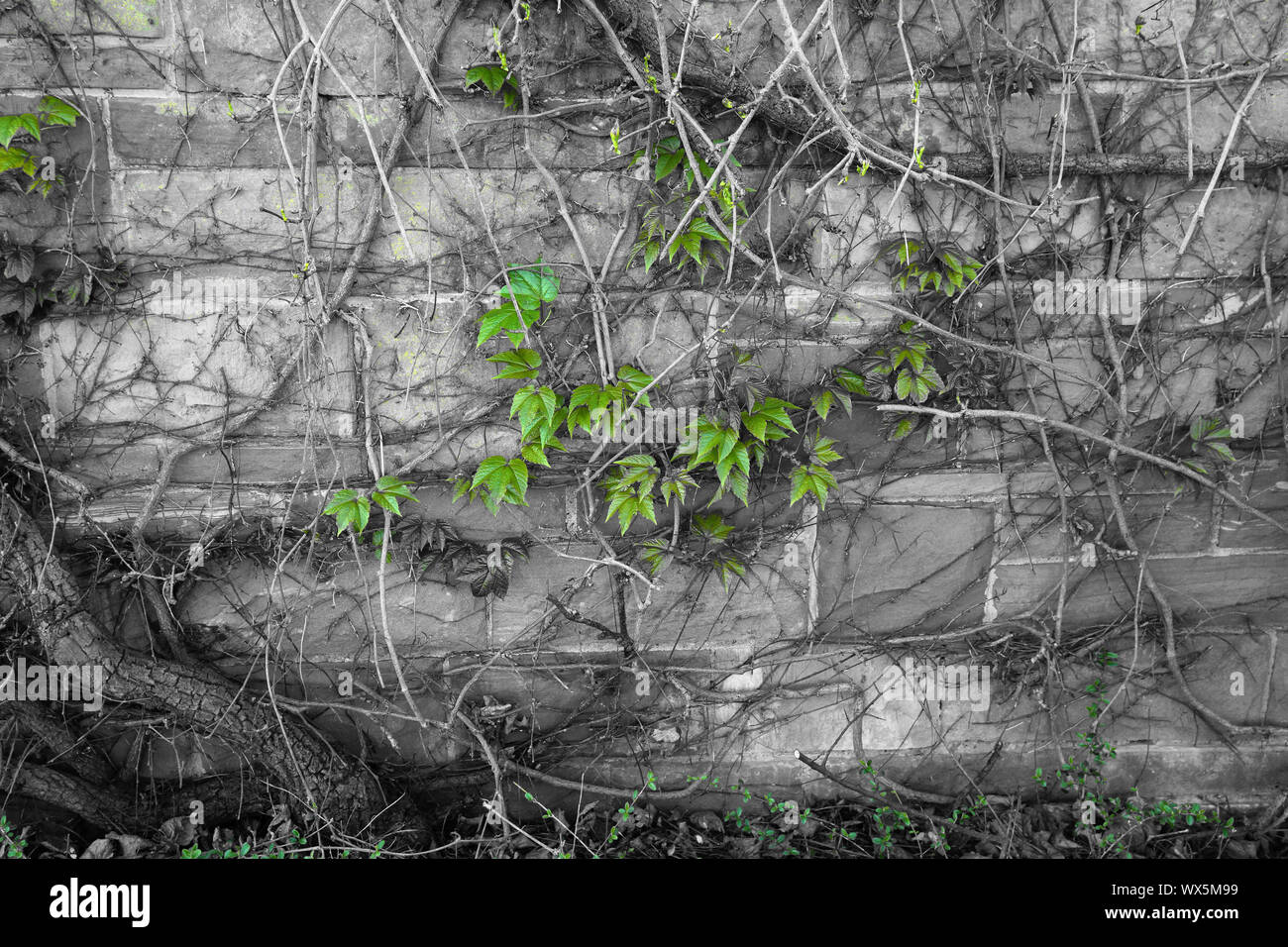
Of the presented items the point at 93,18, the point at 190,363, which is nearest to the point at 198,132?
the point at 93,18

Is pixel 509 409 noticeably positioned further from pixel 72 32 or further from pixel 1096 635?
pixel 1096 635

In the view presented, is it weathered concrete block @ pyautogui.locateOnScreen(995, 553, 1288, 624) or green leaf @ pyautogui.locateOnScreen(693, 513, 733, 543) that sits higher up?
green leaf @ pyautogui.locateOnScreen(693, 513, 733, 543)

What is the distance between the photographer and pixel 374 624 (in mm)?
2486

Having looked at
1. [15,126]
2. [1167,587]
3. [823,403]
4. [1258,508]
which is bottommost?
[1167,587]

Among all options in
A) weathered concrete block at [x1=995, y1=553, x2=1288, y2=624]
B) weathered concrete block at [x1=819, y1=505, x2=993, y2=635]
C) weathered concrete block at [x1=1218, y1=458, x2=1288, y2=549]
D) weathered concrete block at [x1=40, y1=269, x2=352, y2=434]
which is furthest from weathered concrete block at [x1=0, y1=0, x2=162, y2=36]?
weathered concrete block at [x1=1218, y1=458, x2=1288, y2=549]

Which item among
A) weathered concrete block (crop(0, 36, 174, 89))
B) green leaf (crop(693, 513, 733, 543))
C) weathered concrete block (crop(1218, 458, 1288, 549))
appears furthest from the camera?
weathered concrete block (crop(1218, 458, 1288, 549))

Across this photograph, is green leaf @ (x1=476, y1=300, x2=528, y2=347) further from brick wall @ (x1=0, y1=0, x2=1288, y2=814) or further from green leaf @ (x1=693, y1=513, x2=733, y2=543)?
green leaf @ (x1=693, y1=513, x2=733, y2=543)

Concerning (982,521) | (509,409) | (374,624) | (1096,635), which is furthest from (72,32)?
(1096,635)

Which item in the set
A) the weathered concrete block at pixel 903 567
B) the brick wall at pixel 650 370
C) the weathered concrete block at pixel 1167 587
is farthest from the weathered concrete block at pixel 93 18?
the weathered concrete block at pixel 1167 587

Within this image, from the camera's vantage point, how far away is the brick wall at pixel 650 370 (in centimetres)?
225

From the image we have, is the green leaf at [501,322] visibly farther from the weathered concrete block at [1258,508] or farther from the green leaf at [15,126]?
the weathered concrete block at [1258,508]

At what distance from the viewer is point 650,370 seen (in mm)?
2416

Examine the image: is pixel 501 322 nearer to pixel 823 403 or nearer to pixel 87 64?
pixel 823 403

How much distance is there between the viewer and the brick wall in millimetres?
2246
